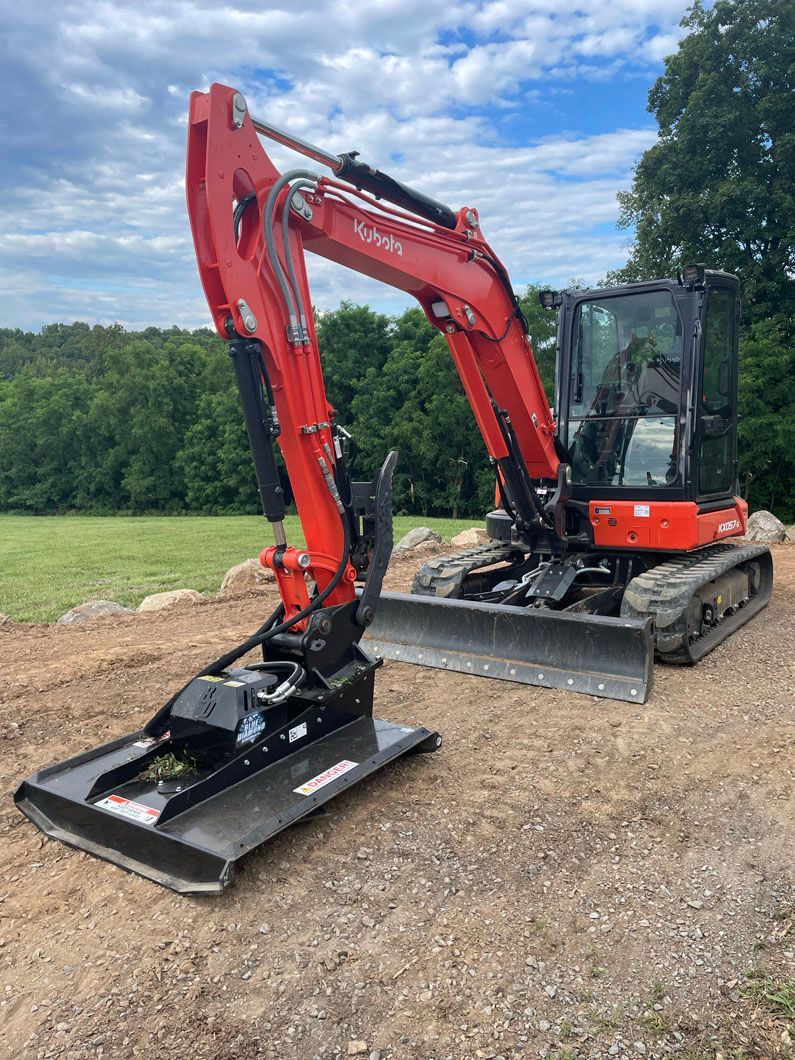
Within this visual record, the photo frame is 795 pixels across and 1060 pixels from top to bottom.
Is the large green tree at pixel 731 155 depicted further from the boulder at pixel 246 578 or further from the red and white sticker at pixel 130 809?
the red and white sticker at pixel 130 809

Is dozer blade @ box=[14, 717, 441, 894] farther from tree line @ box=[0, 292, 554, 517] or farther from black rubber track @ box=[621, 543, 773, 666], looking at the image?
tree line @ box=[0, 292, 554, 517]

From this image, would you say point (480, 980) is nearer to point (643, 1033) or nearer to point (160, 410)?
point (643, 1033)

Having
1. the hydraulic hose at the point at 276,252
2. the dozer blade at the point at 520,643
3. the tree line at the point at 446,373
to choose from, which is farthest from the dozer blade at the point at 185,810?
the tree line at the point at 446,373

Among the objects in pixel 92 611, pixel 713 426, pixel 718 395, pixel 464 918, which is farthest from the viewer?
pixel 92 611

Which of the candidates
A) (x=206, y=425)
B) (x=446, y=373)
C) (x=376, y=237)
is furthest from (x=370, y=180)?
(x=206, y=425)

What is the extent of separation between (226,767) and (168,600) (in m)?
5.96

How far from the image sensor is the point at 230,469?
4031 cm

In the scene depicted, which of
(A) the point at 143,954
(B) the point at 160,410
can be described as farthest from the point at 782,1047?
(B) the point at 160,410

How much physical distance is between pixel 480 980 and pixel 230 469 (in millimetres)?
38822

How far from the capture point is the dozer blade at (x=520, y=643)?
5508mm

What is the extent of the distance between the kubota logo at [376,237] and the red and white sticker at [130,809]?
3.34 meters

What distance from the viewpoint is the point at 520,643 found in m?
5.98

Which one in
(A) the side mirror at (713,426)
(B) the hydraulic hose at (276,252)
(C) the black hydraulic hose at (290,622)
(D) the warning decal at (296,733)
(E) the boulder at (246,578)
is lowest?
(E) the boulder at (246,578)

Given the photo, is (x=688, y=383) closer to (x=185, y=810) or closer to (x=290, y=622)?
(x=290, y=622)
